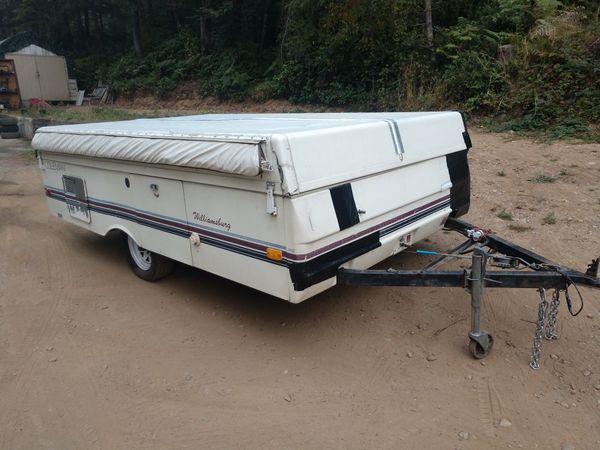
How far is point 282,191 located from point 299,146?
0.31 metres

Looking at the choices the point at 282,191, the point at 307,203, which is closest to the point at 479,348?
the point at 307,203

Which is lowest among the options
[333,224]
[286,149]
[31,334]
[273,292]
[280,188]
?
[31,334]

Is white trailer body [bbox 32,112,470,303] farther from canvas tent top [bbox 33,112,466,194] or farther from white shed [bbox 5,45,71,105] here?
white shed [bbox 5,45,71,105]

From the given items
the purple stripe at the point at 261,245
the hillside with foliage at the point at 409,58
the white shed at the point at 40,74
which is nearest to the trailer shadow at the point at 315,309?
the purple stripe at the point at 261,245

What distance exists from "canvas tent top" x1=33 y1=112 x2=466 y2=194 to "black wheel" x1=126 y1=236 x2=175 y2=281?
40.3 inches

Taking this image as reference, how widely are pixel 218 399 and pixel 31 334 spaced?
1.95m

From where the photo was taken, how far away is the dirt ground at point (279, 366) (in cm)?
294

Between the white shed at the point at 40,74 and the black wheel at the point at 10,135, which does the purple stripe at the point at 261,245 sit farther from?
the white shed at the point at 40,74

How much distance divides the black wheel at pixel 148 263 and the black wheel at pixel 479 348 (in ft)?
9.48

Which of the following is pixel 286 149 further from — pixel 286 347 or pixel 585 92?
pixel 585 92

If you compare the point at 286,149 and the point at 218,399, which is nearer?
the point at 286,149

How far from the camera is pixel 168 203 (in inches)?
160

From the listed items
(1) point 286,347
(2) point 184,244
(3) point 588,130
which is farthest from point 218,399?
(3) point 588,130

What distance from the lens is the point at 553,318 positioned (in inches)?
134
